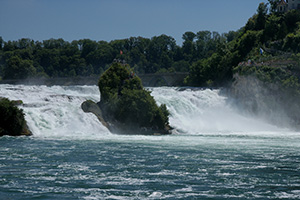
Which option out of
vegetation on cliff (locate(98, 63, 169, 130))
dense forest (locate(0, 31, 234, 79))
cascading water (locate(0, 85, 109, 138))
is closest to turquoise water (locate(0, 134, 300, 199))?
cascading water (locate(0, 85, 109, 138))

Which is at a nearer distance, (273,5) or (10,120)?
(10,120)

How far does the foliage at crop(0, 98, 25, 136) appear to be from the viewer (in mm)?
36781

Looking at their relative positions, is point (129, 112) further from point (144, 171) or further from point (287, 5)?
point (287, 5)

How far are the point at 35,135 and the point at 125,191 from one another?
20.7 metres

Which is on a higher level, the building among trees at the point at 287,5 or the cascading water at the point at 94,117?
the building among trees at the point at 287,5

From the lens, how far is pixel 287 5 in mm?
83812

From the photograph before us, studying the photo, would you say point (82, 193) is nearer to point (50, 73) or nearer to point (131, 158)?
point (131, 158)

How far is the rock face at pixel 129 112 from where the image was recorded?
4297 centimetres

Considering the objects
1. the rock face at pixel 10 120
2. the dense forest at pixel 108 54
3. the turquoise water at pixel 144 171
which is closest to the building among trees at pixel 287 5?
the dense forest at pixel 108 54

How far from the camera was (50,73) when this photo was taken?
443ft

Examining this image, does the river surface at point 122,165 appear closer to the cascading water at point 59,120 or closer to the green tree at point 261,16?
the cascading water at point 59,120

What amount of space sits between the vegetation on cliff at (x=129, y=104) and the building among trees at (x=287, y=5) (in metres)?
45.6

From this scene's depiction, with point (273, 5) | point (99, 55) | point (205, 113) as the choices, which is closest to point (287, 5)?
point (273, 5)

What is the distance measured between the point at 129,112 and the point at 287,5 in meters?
50.6
